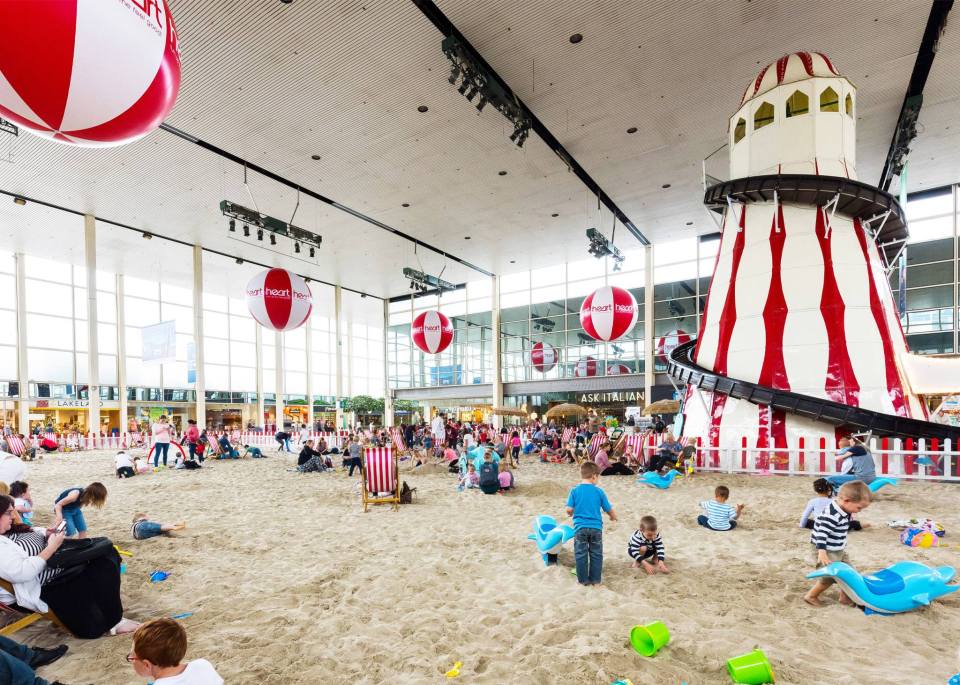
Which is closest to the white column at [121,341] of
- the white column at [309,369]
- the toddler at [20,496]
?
the white column at [309,369]

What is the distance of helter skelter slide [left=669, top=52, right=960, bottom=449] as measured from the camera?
9.78 m

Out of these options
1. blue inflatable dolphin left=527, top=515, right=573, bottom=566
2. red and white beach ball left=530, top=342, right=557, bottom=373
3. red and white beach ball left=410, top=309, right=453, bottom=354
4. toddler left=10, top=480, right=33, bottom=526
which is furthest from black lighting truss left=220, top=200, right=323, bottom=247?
blue inflatable dolphin left=527, top=515, right=573, bottom=566

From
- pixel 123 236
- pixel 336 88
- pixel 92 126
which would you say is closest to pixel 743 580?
pixel 92 126

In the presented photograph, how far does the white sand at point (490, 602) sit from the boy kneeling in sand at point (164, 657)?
1101 millimetres

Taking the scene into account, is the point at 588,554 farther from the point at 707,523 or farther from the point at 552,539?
the point at 707,523

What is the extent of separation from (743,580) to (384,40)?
10.0 metres

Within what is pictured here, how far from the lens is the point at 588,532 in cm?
424

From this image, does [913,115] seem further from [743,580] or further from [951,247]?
[743,580]

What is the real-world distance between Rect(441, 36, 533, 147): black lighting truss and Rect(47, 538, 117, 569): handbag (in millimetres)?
8132

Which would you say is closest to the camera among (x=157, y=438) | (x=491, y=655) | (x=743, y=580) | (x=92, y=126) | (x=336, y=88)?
(x=92, y=126)

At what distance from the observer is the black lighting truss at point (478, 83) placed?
335 inches

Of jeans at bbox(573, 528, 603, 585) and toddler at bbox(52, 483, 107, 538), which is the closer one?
jeans at bbox(573, 528, 603, 585)

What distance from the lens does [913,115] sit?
35.9ft

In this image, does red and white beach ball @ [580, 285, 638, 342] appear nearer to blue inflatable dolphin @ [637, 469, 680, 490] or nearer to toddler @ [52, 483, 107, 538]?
blue inflatable dolphin @ [637, 469, 680, 490]
